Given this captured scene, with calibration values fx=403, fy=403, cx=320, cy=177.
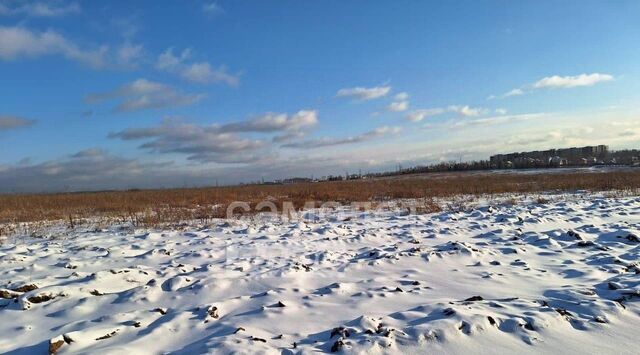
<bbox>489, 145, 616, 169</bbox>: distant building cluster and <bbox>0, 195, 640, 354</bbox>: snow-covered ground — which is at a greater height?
<bbox>489, 145, 616, 169</bbox>: distant building cluster

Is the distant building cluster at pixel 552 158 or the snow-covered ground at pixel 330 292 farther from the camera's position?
the distant building cluster at pixel 552 158

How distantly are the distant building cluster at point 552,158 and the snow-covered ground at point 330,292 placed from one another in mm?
69689

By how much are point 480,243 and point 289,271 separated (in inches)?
189

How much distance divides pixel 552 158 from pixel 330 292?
88914 mm

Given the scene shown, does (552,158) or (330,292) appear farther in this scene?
(552,158)

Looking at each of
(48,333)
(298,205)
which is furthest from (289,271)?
(298,205)

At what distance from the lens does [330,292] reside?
5.80 metres

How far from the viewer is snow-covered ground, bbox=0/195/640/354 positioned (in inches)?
160

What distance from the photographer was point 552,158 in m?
81.2

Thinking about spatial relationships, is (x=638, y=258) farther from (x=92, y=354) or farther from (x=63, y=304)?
(x=63, y=304)

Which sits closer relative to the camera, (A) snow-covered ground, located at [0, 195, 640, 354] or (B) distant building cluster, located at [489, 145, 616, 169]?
(A) snow-covered ground, located at [0, 195, 640, 354]

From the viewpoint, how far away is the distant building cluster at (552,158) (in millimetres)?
73050

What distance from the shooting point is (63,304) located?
544 cm

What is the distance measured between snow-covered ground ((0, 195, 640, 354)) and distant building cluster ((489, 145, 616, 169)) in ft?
229
